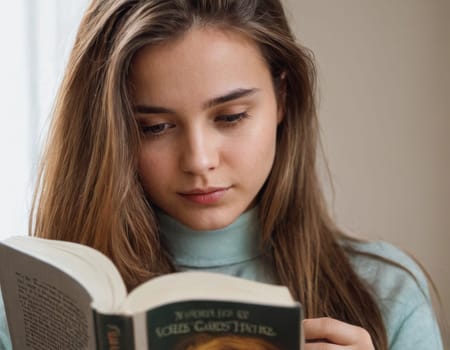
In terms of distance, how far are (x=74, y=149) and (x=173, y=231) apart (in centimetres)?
21

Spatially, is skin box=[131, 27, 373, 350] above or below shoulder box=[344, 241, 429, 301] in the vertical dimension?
above

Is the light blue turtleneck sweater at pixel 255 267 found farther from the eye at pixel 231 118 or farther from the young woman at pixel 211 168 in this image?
the eye at pixel 231 118

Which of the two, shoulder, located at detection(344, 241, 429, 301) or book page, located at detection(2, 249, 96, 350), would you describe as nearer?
book page, located at detection(2, 249, 96, 350)

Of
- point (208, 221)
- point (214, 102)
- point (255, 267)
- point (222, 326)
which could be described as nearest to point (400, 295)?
point (255, 267)

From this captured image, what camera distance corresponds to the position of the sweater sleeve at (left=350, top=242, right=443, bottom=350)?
114cm

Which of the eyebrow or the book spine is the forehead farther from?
the book spine

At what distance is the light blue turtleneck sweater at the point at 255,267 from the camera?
→ 45.6 inches

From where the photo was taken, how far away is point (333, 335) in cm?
90

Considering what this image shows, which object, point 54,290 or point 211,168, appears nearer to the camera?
point 54,290

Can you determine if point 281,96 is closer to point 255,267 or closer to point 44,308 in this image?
point 255,267

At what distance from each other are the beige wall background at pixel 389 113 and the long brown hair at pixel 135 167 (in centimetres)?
42

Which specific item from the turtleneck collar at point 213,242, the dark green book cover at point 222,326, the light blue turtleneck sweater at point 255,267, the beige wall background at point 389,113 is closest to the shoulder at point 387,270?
the light blue turtleneck sweater at point 255,267

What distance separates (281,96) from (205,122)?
0.70 ft

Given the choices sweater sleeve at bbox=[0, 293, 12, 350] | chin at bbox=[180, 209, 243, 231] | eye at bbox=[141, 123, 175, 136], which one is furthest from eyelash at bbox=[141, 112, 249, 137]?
sweater sleeve at bbox=[0, 293, 12, 350]
